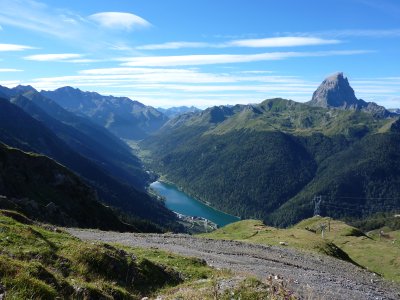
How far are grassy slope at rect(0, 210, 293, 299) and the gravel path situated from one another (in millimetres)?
8213

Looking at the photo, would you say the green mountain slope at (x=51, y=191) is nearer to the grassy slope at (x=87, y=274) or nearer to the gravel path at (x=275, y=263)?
the gravel path at (x=275, y=263)

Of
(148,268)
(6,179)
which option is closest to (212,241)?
(148,268)

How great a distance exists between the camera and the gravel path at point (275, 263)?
102 feet

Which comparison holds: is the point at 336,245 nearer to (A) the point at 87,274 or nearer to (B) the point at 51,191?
(B) the point at 51,191

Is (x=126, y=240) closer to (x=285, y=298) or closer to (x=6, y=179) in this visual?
(x=285, y=298)

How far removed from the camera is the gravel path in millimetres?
31156

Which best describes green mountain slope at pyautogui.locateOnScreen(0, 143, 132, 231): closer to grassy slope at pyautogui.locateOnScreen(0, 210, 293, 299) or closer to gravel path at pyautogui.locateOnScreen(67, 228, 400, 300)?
gravel path at pyautogui.locateOnScreen(67, 228, 400, 300)

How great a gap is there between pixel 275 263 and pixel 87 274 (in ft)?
80.1

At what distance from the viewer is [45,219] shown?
62.0 meters

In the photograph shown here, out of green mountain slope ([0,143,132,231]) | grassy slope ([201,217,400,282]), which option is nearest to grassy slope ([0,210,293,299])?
grassy slope ([201,217,400,282])

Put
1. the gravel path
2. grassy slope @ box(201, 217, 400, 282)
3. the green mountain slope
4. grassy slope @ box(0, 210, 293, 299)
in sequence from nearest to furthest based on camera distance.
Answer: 1. grassy slope @ box(0, 210, 293, 299)
2. the gravel path
3. grassy slope @ box(201, 217, 400, 282)
4. the green mountain slope

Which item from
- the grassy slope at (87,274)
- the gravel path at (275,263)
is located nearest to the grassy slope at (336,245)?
the gravel path at (275,263)

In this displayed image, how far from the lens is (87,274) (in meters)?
20.3

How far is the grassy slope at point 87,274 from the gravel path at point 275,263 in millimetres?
8213
